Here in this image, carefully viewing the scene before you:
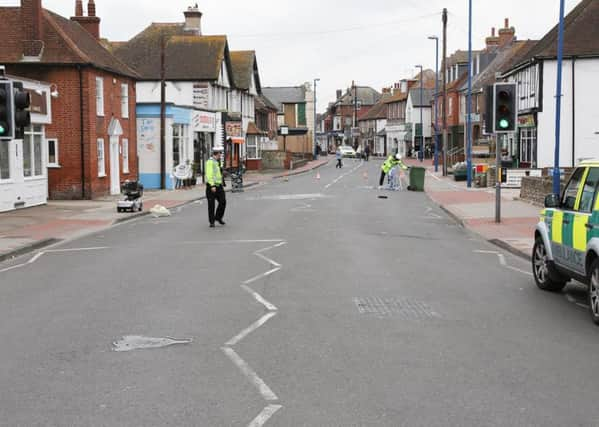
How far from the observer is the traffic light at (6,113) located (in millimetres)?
15109

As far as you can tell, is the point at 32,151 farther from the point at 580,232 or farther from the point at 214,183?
the point at 580,232

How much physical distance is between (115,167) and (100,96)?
3726mm

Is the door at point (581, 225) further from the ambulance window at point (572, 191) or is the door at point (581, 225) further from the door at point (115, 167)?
the door at point (115, 167)

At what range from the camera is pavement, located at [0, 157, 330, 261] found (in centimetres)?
1817

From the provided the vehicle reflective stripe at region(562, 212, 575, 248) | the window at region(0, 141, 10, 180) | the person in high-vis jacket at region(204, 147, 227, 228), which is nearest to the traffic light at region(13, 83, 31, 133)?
the person in high-vis jacket at region(204, 147, 227, 228)

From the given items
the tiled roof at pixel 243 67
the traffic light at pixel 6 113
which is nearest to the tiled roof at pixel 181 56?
the tiled roof at pixel 243 67

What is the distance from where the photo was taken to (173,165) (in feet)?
140

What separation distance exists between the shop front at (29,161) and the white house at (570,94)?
22859mm

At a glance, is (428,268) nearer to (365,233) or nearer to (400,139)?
(365,233)

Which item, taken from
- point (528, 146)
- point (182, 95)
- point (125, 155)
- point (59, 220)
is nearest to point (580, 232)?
point (59, 220)

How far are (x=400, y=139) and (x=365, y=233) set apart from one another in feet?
291

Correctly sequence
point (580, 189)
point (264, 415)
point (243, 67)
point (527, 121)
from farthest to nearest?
point (243, 67) < point (527, 121) < point (580, 189) < point (264, 415)

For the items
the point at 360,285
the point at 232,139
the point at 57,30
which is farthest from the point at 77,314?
the point at 232,139

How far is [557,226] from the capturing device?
11023 mm
